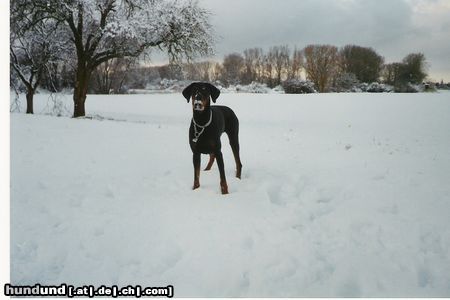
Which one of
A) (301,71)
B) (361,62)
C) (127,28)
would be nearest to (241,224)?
(127,28)

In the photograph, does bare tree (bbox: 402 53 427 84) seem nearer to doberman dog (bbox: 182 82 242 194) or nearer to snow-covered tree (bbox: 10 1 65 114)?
doberman dog (bbox: 182 82 242 194)

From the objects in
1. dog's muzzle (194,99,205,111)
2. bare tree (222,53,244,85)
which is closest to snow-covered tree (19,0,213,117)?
dog's muzzle (194,99,205,111)

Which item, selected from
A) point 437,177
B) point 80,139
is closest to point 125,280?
point 437,177

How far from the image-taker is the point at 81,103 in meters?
16.6

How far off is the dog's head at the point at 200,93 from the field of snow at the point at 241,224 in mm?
1393

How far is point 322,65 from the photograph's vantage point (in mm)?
58906

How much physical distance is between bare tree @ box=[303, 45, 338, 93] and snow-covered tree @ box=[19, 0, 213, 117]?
45192 mm

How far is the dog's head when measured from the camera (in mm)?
4734

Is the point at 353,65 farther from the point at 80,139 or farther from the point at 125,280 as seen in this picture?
the point at 125,280

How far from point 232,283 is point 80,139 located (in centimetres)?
794

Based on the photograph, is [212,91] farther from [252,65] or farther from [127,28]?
[252,65]

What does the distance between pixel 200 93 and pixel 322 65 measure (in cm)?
5924

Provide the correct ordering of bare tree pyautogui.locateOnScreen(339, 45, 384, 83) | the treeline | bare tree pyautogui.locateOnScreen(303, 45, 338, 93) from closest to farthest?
the treeline, bare tree pyautogui.locateOnScreen(339, 45, 384, 83), bare tree pyautogui.locateOnScreen(303, 45, 338, 93)

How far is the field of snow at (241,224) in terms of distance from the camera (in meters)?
3.14
